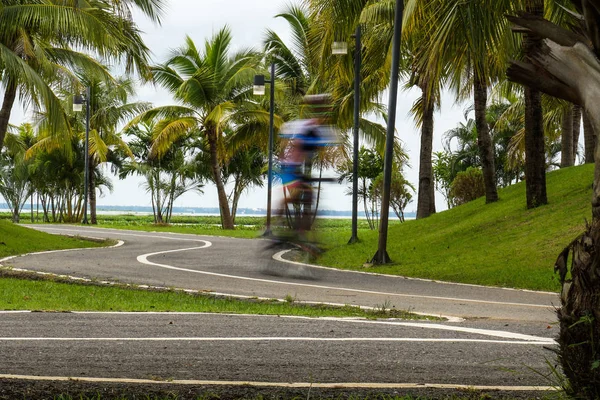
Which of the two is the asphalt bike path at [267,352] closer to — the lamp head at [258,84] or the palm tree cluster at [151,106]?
the palm tree cluster at [151,106]

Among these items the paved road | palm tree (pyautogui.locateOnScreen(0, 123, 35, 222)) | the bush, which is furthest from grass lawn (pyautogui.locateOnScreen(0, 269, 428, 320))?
palm tree (pyautogui.locateOnScreen(0, 123, 35, 222))

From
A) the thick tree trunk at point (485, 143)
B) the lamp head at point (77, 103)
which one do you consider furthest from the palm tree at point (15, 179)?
the thick tree trunk at point (485, 143)

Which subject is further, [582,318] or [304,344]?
[304,344]

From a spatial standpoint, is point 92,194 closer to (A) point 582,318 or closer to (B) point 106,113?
(B) point 106,113

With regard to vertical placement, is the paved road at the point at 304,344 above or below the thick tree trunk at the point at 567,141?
below

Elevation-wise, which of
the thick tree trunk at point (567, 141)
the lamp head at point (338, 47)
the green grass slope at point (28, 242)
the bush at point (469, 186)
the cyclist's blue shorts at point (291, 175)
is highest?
the lamp head at point (338, 47)

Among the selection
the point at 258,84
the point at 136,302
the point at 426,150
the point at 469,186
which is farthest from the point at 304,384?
the point at 469,186

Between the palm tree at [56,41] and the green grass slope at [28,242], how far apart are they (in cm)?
311

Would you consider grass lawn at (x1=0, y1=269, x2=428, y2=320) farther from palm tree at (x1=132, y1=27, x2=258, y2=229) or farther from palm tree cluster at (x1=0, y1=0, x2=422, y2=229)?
palm tree at (x1=132, y1=27, x2=258, y2=229)

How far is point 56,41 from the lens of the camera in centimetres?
2638

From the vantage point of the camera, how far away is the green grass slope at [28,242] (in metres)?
22.2

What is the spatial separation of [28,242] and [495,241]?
13.5 metres

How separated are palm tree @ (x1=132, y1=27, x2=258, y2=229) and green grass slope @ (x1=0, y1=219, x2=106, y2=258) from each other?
11.8 meters

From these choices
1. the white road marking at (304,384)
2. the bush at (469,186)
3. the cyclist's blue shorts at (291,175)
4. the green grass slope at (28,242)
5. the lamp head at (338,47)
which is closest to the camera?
the white road marking at (304,384)
